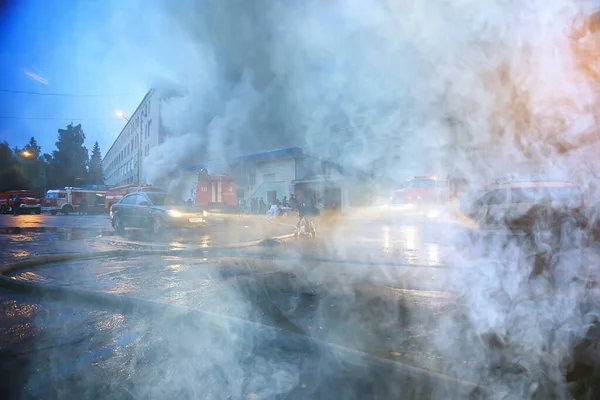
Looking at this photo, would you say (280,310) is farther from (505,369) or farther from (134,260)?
(134,260)

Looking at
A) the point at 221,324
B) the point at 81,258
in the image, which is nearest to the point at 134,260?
the point at 81,258

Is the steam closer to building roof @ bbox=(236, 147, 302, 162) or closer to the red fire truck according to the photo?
building roof @ bbox=(236, 147, 302, 162)

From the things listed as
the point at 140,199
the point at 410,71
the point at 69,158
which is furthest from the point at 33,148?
the point at 140,199

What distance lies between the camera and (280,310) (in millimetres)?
3383

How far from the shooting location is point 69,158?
14.8 feet

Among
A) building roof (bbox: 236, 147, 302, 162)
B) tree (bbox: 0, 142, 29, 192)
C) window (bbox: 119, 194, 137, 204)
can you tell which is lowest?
window (bbox: 119, 194, 137, 204)

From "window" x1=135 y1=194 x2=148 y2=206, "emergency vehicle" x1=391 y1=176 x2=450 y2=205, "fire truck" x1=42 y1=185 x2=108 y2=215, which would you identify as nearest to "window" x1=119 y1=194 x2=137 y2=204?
"window" x1=135 y1=194 x2=148 y2=206

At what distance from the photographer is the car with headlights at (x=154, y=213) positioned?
10.8 meters

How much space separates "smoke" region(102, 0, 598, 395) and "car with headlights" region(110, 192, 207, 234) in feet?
25.6

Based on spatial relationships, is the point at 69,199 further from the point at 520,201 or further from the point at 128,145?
the point at 520,201

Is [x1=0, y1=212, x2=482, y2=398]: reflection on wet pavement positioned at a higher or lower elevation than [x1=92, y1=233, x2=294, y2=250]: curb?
lower

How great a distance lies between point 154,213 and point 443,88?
10215 mm

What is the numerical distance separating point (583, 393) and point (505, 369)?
38 centimetres

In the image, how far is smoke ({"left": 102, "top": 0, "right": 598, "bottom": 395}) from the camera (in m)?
2.19
